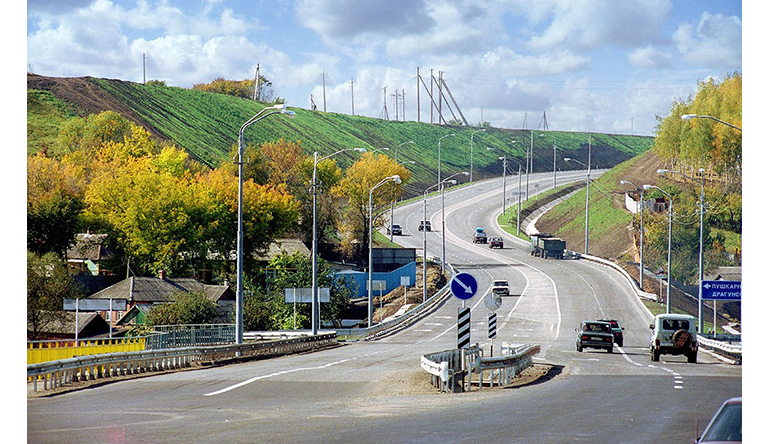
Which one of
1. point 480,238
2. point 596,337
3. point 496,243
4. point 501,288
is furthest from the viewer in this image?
point 480,238

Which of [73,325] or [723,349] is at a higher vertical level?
[723,349]

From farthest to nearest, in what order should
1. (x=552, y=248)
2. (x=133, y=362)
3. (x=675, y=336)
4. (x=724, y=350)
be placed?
1. (x=552, y=248)
2. (x=724, y=350)
3. (x=675, y=336)
4. (x=133, y=362)

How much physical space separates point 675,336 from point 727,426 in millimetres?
28472

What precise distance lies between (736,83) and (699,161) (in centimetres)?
1179

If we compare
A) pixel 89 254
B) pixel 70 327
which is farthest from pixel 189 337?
pixel 89 254

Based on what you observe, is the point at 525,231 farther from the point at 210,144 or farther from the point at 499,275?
the point at 210,144

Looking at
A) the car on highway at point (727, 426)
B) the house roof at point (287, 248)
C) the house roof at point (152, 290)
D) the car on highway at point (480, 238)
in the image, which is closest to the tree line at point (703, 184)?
the car on highway at point (480, 238)

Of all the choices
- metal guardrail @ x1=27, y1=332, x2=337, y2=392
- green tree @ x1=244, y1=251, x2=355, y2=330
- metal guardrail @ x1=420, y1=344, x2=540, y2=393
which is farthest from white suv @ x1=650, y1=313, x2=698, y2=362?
green tree @ x1=244, y1=251, x2=355, y2=330

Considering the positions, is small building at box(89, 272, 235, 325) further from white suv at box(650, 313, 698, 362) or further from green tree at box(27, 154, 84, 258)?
white suv at box(650, 313, 698, 362)

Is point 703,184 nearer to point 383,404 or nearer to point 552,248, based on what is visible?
point 552,248

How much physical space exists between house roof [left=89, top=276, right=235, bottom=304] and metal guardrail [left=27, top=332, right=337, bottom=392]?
25.1m

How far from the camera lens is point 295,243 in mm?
97312

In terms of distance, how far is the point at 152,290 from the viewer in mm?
64750
